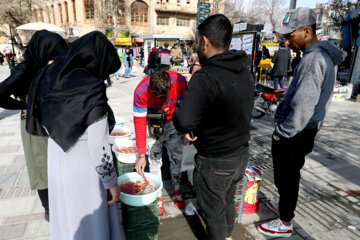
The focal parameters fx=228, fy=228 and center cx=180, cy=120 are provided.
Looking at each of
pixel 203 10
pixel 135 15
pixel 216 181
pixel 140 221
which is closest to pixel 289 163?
pixel 216 181

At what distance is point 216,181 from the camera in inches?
73.6

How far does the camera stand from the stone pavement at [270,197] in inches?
107

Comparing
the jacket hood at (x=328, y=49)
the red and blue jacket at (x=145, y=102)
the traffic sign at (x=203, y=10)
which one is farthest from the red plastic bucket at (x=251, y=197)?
the traffic sign at (x=203, y=10)

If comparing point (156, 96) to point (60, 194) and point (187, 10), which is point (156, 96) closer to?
point (60, 194)

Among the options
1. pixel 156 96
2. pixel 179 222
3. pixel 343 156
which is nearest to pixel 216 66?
pixel 156 96

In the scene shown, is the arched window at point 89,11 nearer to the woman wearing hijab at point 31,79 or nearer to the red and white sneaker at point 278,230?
the woman wearing hijab at point 31,79

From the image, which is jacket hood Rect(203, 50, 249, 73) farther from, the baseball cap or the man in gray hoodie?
the baseball cap

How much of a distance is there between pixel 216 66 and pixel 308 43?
1.23 meters

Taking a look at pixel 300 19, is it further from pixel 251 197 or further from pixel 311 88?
pixel 251 197

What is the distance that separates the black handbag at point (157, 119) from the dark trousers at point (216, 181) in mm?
797

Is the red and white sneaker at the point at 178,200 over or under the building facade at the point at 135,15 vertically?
under

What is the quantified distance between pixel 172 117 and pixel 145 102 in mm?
818

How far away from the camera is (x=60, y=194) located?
1756 mm

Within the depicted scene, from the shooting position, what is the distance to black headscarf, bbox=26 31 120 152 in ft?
4.94
